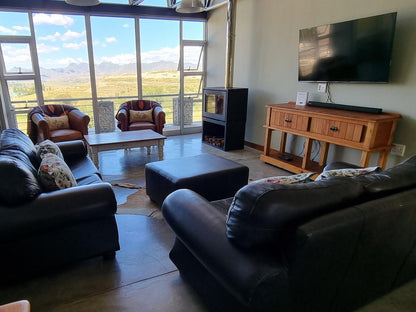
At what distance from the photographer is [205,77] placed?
20.2 ft

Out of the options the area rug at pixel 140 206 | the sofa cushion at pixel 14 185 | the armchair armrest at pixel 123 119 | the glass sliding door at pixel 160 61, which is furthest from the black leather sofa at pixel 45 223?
the glass sliding door at pixel 160 61

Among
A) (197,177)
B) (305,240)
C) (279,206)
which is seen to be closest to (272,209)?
(279,206)

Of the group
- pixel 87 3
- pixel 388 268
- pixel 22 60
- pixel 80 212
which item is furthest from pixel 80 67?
pixel 388 268

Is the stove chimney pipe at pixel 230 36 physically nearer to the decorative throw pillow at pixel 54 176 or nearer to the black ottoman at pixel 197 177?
the black ottoman at pixel 197 177

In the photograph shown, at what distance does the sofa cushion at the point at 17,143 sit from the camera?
2.09 m

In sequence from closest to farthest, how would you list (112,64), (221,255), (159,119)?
(221,255), (159,119), (112,64)

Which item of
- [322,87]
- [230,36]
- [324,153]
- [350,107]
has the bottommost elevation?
[324,153]

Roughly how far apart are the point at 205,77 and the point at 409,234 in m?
5.33

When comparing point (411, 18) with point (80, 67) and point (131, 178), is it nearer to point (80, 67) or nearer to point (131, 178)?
point (131, 178)

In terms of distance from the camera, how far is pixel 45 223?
5.30 ft

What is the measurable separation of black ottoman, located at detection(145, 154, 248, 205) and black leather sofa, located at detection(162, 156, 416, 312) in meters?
0.92

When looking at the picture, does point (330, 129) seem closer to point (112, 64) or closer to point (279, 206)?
point (279, 206)

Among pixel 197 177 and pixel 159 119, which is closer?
pixel 197 177

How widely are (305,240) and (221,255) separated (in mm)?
359
